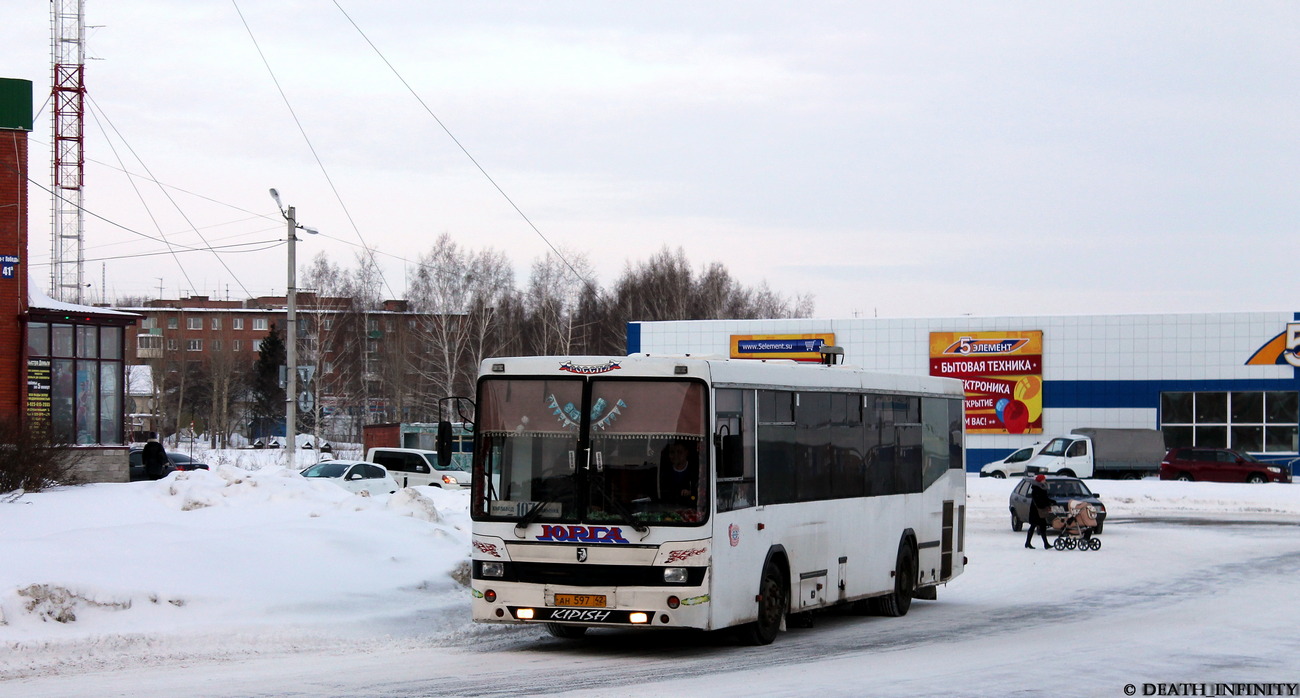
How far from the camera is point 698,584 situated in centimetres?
1223

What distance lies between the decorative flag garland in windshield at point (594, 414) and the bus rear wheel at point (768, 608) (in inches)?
88.6

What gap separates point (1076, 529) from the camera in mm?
27906

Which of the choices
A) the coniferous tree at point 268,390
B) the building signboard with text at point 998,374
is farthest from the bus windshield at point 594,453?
the coniferous tree at point 268,390

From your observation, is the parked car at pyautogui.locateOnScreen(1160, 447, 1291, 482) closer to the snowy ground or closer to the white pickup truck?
the white pickup truck

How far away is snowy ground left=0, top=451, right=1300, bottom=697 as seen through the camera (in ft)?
37.5

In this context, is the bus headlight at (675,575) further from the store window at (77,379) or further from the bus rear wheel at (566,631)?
the store window at (77,379)

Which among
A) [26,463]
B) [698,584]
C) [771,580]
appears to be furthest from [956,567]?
[26,463]

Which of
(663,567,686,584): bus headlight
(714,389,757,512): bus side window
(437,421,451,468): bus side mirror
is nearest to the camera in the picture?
(663,567,686,584): bus headlight

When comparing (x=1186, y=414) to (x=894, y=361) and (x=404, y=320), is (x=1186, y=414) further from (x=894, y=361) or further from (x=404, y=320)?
(x=404, y=320)

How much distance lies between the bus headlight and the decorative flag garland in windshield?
55.7 inches

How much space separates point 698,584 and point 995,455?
4964cm

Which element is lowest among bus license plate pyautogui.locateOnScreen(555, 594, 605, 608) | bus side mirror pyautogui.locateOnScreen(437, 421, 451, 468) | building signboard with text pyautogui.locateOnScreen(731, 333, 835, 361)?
bus license plate pyautogui.locateOnScreen(555, 594, 605, 608)

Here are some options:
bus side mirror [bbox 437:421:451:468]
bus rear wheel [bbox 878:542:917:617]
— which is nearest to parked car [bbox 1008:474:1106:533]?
bus rear wheel [bbox 878:542:917:617]

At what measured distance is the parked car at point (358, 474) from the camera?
3547cm
